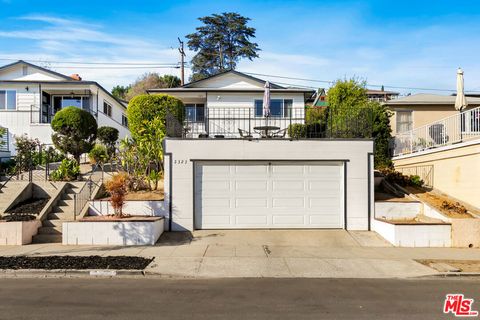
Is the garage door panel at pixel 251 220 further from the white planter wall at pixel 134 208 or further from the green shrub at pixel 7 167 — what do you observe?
the green shrub at pixel 7 167

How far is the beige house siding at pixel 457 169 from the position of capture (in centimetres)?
1369

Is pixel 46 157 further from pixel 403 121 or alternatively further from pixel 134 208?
pixel 403 121

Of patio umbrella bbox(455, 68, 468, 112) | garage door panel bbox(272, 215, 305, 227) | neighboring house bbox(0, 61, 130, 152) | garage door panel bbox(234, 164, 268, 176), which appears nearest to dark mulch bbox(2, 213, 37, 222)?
garage door panel bbox(234, 164, 268, 176)

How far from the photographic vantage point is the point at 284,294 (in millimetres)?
7664

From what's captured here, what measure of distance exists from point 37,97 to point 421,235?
79.4 feet

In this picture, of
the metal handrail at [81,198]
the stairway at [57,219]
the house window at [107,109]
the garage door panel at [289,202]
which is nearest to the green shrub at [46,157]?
the metal handrail at [81,198]

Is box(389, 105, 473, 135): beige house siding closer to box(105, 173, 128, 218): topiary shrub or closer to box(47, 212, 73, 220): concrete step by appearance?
box(105, 173, 128, 218): topiary shrub

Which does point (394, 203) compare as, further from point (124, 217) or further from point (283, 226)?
point (124, 217)

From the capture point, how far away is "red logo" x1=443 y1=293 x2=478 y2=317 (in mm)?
6527

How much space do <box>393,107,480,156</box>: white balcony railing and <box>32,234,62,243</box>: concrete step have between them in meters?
13.4

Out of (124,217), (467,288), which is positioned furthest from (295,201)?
(467,288)

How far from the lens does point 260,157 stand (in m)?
14.4

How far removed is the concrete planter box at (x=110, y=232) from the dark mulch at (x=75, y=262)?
2021 millimetres

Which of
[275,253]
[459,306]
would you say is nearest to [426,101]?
[275,253]
